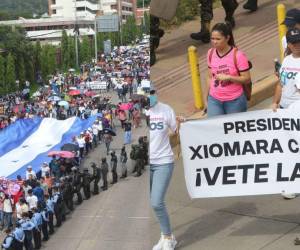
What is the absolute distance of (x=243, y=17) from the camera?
8969 millimetres

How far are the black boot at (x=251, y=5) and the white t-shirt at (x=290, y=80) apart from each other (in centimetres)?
538

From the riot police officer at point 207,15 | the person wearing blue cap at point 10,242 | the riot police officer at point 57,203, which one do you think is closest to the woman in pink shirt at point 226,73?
the riot police officer at point 57,203

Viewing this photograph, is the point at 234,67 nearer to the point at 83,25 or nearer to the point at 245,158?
the point at 245,158

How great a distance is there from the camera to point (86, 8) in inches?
141

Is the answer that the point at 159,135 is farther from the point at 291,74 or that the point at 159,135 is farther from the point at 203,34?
the point at 203,34

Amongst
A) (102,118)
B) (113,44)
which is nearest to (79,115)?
(102,118)

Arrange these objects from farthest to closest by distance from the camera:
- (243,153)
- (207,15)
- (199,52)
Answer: (199,52), (207,15), (243,153)

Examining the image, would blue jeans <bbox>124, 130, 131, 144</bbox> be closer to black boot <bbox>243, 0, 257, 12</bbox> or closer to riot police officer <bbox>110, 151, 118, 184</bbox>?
riot police officer <bbox>110, 151, 118, 184</bbox>

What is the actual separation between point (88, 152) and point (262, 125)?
1098mm

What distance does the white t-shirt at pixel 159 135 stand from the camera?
3.43 m

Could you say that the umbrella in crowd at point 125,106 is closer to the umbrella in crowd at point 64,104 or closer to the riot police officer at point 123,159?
the riot police officer at point 123,159

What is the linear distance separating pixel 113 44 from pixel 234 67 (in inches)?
31.1

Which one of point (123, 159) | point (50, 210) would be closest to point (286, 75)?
point (123, 159)

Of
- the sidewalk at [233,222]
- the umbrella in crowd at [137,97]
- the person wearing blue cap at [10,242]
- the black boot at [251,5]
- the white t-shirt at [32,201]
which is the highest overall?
the black boot at [251,5]
